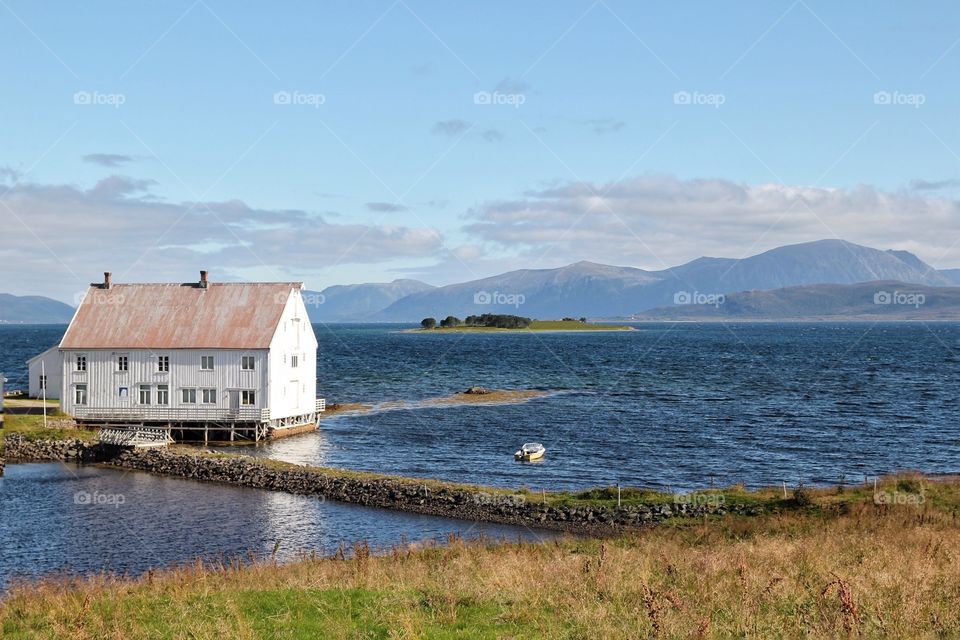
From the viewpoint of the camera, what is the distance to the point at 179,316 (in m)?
64.6

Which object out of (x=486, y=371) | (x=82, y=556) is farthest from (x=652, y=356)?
(x=82, y=556)

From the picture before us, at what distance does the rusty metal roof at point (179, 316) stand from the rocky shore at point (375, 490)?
9.86 m

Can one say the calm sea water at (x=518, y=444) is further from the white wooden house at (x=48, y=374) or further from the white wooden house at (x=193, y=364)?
the white wooden house at (x=48, y=374)

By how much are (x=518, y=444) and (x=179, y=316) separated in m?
28.0

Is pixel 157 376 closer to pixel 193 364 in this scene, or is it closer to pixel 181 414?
pixel 193 364

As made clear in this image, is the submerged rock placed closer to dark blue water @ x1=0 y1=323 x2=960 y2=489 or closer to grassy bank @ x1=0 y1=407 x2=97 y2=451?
dark blue water @ x1=0 y1=323 x2=960 y2=489

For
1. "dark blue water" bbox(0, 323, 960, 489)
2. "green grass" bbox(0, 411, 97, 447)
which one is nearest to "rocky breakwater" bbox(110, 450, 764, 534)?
"green grass" bbox(0, 411, 97, 447)

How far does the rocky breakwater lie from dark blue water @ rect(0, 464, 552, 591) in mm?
1082

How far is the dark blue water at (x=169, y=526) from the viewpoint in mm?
32188

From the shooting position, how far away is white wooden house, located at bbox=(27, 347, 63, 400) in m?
68.2

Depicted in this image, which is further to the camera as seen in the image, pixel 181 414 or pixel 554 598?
pixel 181 414

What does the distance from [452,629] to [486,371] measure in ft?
389

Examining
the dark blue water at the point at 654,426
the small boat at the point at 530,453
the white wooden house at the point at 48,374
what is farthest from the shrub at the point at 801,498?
the white wooden house at the point at 48,374

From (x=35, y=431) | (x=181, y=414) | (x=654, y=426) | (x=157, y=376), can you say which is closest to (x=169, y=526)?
(x=181, y=414)
